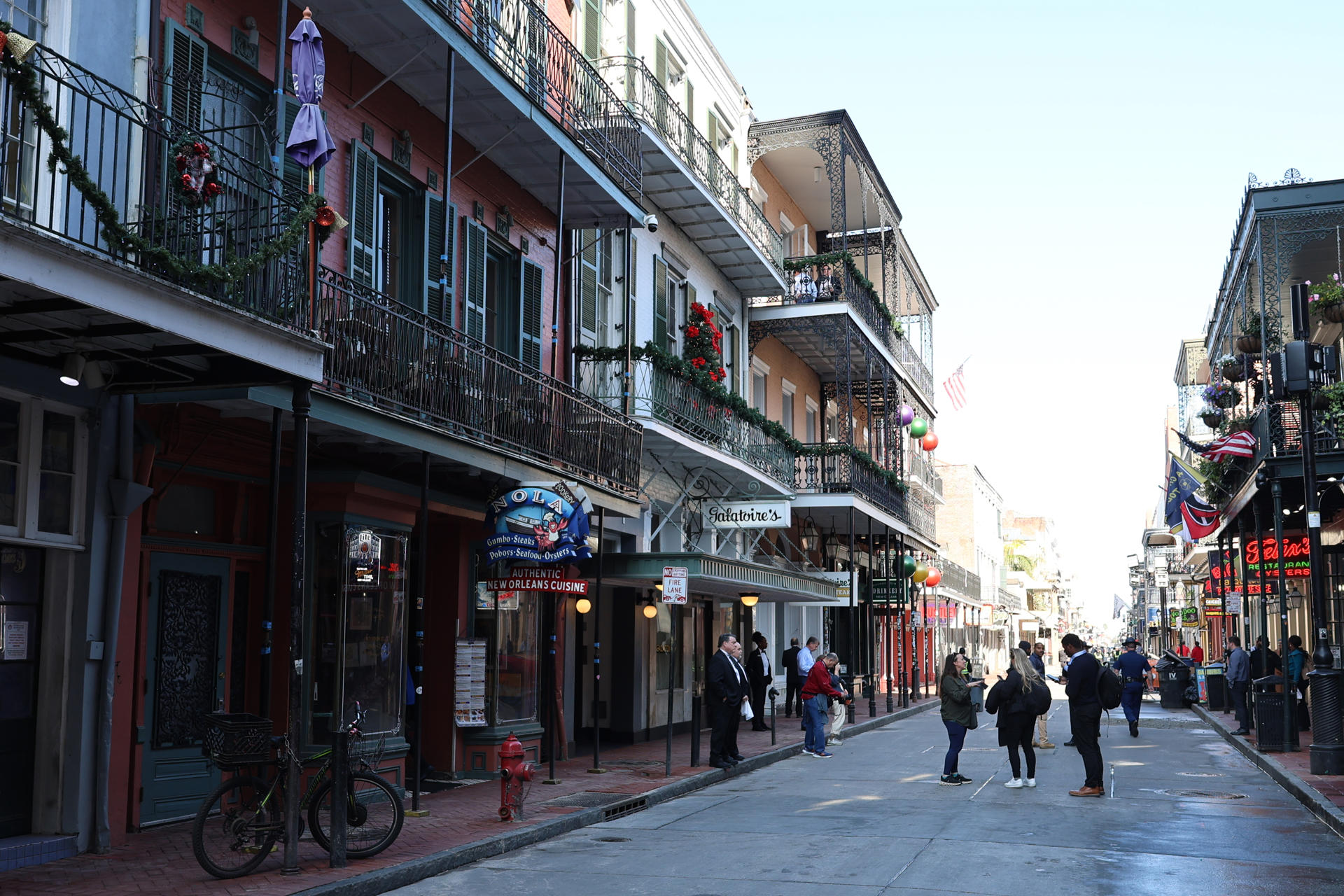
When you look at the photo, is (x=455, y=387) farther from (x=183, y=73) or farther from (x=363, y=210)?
(x=183, y=73)

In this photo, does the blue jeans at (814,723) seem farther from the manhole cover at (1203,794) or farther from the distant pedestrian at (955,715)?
the manhole cover at (1203,794)

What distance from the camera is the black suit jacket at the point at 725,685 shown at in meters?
16.2

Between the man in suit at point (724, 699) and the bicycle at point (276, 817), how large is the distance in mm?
6605

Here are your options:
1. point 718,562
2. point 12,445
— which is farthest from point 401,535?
point 718,562

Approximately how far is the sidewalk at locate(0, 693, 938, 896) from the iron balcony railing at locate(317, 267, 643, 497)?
11.3ft

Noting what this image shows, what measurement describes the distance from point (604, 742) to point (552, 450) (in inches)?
281

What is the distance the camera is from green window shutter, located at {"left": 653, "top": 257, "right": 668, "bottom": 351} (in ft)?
69.2

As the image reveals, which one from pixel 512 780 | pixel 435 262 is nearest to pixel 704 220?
pixel 435 262

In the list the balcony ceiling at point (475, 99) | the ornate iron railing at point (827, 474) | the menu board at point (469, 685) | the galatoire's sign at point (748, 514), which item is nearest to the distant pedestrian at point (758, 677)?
the galatoire's sign at point (748, 514)

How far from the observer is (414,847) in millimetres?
10000

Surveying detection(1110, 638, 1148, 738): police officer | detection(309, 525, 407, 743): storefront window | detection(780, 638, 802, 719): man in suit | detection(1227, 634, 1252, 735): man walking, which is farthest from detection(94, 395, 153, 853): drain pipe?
detection(1227, 634, 1252, 735): man walking

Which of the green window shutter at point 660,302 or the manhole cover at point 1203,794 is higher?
the green window shutter at point 660,302

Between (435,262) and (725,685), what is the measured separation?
6259 millimetres

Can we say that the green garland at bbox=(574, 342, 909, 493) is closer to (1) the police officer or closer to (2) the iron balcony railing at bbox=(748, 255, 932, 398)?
(2) the iron balcony railing at bbox=(748, 255, 932, 398)
